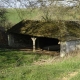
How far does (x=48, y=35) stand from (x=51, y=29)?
1262mm

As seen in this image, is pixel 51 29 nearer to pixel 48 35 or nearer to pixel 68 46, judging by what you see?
pixel 48 35

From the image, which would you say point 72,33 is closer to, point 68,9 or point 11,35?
point 68,9

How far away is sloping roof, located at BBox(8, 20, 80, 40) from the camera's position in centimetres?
2392

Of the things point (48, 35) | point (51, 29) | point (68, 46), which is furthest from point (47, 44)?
point (68, 46)

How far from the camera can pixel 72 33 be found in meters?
24.4

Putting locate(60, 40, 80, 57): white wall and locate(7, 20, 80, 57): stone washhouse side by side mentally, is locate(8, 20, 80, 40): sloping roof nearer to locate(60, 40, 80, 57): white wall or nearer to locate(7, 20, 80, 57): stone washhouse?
locate(7, 20, 80, 57): stone washhouse

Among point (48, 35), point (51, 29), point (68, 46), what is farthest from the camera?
point (51, 29)

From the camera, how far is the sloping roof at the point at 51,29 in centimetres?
2392

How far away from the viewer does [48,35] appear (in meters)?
24.7

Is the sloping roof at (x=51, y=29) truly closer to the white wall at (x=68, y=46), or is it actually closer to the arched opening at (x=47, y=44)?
the white wall at (x=68, y=46)

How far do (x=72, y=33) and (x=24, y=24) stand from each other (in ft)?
24.5

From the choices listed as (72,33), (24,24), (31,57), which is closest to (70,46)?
(72,33)

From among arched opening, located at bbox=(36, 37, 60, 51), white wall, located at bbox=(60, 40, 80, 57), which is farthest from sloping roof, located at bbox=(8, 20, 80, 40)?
arched opening, located at bbox=(36, 37, 60, 51)

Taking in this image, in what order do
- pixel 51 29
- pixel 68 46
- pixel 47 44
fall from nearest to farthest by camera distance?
1. pixel 68 46
2. pixel 51 29
3. pixel 47 44
